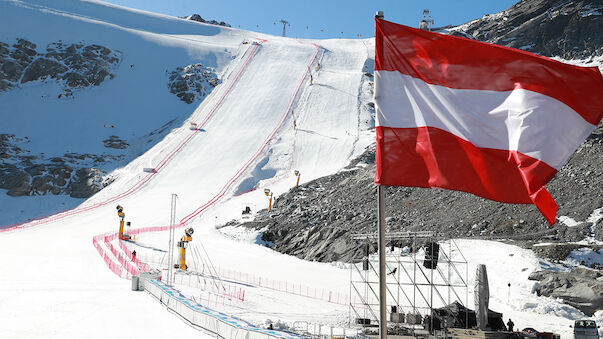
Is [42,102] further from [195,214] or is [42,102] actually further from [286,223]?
[286,223]

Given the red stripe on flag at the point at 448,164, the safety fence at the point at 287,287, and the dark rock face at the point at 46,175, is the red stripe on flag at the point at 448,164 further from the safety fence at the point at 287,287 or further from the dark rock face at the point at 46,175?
the dark rock face at the point at 46,175

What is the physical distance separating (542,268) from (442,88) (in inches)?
790

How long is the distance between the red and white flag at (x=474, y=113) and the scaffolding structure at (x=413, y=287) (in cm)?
1146

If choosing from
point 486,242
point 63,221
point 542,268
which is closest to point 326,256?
point 486,242

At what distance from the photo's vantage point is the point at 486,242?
28641 mm

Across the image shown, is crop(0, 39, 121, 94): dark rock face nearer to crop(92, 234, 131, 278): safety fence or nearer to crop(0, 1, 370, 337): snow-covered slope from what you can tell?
crop(0, 1, 370, 337): snow-covered slope

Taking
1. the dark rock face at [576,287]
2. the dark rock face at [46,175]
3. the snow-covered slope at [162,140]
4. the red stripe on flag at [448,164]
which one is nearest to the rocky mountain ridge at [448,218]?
the dark rock face at [576,287]

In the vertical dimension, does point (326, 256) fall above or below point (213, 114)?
below

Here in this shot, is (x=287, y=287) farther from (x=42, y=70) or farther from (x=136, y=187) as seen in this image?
(x=42, y=70)

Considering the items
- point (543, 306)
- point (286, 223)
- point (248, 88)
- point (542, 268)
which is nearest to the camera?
point (543, 306)

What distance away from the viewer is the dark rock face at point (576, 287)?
21.0 m

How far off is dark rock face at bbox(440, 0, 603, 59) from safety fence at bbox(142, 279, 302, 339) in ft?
202

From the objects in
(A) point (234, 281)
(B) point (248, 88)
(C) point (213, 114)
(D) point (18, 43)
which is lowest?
(A) point (234, 281)

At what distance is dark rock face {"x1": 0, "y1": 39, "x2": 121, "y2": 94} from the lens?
81.3 meters
